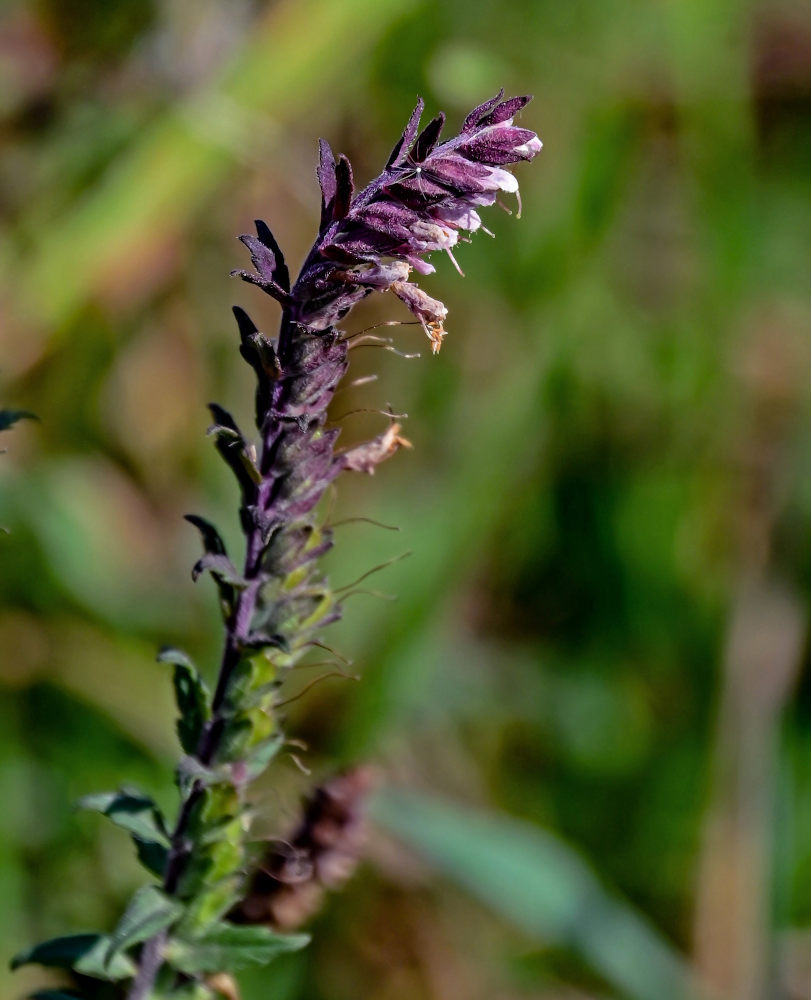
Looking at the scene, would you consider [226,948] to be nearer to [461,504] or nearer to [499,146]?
[499,146]

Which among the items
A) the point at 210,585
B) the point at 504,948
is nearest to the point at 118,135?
the point at 210,585

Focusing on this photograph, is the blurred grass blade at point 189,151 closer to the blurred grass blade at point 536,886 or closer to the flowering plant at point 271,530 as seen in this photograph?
the blurred grass blade at point 536,886

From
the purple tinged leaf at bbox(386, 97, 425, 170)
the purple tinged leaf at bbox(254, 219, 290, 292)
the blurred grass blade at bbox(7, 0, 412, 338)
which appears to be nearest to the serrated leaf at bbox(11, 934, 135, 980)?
the purple tinged leaf at bbox(254, 219, 290, 292)

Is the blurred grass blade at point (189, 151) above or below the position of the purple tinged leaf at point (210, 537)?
above

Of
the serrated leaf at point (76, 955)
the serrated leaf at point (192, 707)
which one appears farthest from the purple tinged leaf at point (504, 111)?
the serrated leaf at point (76, 955)

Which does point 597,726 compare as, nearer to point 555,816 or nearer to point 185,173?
point 555,816

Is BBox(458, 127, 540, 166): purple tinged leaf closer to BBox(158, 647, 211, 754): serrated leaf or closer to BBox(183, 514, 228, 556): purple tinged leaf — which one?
BBox(183, 514, 228, 556): purple tinged leaf

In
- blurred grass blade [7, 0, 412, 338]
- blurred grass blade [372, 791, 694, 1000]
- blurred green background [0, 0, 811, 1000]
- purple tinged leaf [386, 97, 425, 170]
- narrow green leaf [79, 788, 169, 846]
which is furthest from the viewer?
blurred grass blade [7, 0, 412, 338]
